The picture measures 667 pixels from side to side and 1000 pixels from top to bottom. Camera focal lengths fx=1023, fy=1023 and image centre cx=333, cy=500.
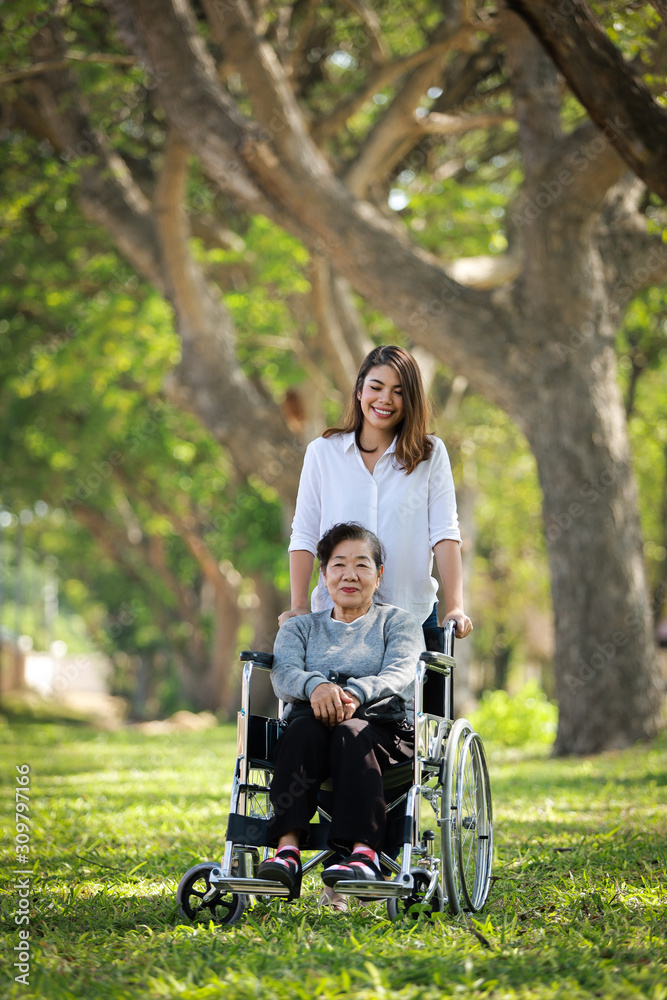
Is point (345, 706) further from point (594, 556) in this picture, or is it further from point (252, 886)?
point (594, 556)

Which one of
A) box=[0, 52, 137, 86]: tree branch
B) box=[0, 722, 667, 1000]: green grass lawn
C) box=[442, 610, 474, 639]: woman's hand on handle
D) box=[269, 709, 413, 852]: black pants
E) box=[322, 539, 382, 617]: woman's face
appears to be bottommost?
box=[0, 722, 667, 1000]: green grass lawn

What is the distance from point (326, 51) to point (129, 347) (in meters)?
4.95

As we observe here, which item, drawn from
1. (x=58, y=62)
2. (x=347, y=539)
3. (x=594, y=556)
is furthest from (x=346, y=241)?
(x=347, y=539)

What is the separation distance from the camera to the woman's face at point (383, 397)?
427 centimetres

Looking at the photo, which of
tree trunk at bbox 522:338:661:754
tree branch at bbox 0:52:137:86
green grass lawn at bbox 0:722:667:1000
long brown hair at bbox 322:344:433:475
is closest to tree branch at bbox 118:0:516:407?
tree trunk at bbox 522:338:661:754

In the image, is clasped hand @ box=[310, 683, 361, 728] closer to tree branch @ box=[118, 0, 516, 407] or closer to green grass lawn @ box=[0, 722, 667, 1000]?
green grass lawn @ box=[0, 722, 667, 1000]

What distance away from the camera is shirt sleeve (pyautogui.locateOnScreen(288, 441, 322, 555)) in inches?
172

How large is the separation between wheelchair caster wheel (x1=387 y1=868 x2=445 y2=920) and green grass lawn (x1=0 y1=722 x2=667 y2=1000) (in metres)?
0.05

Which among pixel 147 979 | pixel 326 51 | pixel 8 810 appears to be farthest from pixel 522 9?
pixel 326 51

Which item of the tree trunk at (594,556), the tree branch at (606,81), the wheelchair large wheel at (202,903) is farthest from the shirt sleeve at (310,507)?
the tree trunk at (594,556)

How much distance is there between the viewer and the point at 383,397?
14.0ft

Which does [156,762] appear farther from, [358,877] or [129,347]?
[358,877]

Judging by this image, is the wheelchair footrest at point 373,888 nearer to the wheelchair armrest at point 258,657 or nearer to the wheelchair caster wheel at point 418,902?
the wheelchair caster wheel at point 418,902

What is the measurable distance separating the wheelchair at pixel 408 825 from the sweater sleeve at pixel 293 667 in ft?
0.21
